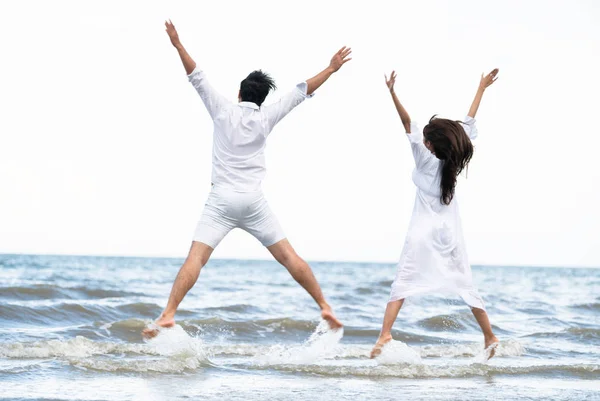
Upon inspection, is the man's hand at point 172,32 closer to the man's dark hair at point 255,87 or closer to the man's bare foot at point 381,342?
the man's dark hair at point 255,87

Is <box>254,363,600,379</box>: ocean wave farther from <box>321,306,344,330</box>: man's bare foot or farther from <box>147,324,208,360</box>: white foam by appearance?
<box>147,324,208,360</box>: white foam

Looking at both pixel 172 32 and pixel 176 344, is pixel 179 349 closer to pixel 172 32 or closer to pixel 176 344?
pixel 176 344

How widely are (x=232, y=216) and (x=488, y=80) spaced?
8.89ft

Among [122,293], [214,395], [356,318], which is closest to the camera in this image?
[214,395]

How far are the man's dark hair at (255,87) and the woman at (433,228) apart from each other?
1.08m

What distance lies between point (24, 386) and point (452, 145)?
3868mm

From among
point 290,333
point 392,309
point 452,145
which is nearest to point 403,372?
point 392,309

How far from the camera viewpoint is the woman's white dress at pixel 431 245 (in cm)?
664

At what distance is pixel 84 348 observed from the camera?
812cm

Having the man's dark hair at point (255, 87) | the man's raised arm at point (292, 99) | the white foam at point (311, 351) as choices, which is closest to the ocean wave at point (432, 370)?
the white foam at point (311, 351)

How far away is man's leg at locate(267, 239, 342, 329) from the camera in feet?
21.1

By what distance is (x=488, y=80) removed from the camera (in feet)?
23.1

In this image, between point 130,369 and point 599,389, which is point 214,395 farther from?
point 599,389

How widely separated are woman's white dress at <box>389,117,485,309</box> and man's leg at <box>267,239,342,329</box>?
637 mm
